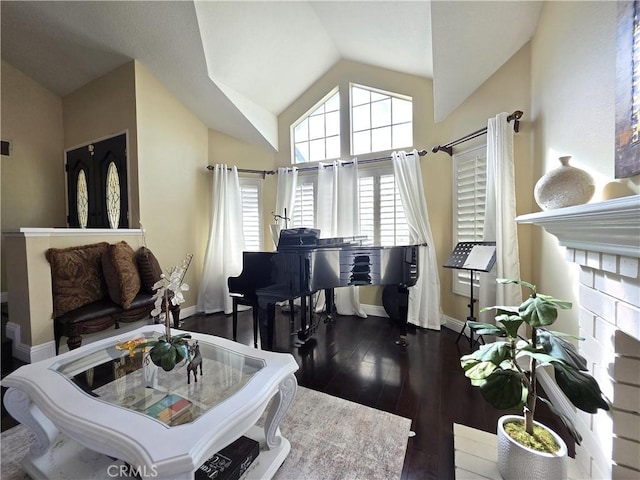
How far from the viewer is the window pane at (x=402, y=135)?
11.4 feet

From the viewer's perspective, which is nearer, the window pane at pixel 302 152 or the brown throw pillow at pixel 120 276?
the brown throw pillow at pixel 120 276

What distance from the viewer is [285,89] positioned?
3859 mm

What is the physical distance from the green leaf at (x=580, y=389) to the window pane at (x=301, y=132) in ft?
12.9

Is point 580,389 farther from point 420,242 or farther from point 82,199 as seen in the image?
point 82,199

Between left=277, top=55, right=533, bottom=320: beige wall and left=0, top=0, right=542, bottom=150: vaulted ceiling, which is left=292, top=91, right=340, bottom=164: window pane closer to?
left=277, top=55, right=533, bottom=320: beige wall

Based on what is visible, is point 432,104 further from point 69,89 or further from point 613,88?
point 69,89

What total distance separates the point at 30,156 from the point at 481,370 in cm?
572

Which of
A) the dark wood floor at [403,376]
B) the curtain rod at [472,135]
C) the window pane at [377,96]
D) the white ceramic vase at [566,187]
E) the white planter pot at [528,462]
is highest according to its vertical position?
the window pane at [377,96]

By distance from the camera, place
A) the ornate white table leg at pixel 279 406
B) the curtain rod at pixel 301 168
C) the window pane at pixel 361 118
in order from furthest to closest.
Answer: the window pane at pixel 361 118, the curtain rod at pixel 301 168, the ornate white table leg at pixel 279 406

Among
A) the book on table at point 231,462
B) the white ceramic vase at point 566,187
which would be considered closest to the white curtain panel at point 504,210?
the white ceramic vase at point 566,187

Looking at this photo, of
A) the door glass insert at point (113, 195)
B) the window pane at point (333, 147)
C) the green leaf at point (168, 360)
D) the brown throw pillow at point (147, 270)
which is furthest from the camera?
the window pane at point (333, 147)

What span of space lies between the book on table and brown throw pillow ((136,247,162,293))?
7.20ft

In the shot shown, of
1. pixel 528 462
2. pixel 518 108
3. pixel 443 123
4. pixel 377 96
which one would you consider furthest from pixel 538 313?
pixel 377 96

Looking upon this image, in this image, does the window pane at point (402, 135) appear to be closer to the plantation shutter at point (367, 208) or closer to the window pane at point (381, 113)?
the window pane at point (381, 113)
